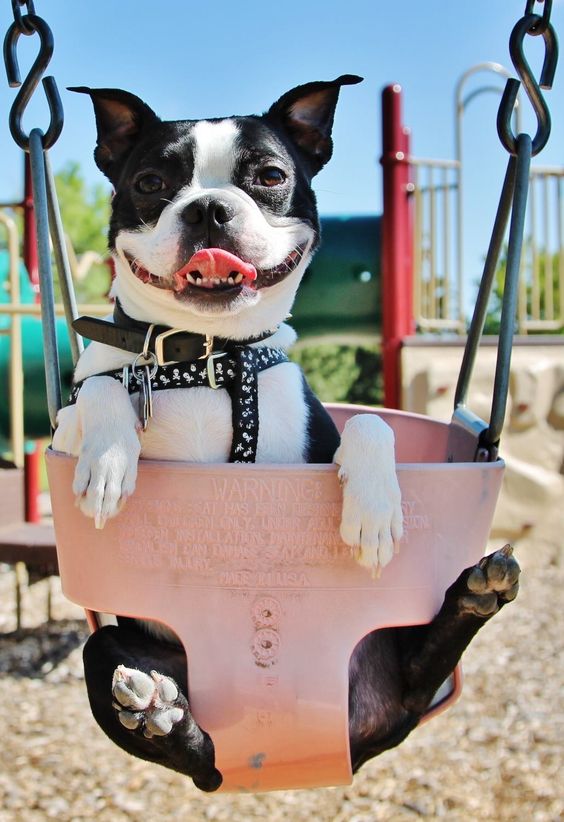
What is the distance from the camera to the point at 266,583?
4.09ft

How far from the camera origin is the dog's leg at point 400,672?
1427 millimetres

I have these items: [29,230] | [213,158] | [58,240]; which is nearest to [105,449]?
[58,240]

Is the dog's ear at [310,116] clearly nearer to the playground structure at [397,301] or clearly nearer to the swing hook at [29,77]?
the swing hook at [29,77]

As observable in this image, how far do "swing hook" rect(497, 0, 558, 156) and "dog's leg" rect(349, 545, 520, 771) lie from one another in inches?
29.9

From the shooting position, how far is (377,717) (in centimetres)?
158

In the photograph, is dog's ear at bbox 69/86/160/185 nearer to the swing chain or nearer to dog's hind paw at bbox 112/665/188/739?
the swing chain

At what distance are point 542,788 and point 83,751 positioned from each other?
168 cm

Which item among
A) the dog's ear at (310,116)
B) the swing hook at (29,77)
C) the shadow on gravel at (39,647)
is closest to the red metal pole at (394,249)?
the shadow on gravel at (39,647)

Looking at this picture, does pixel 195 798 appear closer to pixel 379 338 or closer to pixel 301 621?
pixel 301 621

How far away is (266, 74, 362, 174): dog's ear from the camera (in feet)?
5.51

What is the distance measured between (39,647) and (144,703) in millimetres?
3312

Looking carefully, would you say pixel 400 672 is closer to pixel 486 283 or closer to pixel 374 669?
pixel 374 669

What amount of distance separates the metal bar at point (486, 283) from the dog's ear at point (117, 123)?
671mm

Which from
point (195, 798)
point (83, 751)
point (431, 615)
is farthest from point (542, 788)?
point (431, 615)
